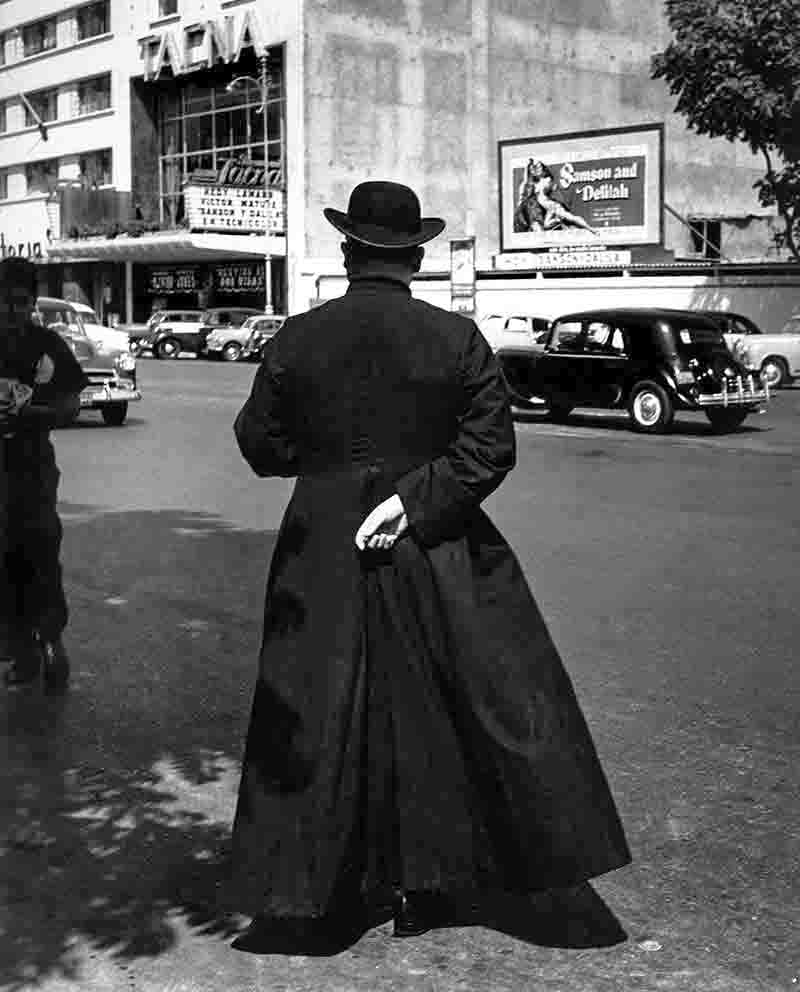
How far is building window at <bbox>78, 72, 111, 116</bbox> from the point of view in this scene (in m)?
60.6

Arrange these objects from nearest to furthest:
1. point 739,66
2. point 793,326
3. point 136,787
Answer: point 136,787 < point 739,66 < point 793,326

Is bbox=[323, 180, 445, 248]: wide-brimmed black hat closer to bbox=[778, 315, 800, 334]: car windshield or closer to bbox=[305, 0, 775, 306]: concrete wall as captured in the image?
bbox=[778, 315, 800, 334]: car windshield

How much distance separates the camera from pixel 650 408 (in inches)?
744

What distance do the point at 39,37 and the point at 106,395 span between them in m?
50.2

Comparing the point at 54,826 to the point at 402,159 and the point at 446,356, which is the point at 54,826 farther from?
the point at 402,159

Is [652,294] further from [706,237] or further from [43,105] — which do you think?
[43,105]

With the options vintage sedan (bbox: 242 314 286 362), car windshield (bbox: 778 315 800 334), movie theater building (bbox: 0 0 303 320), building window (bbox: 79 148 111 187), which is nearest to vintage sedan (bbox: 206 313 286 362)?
vintage sedan (bbox: 242 314 286 362)

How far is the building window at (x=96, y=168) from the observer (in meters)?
60.5

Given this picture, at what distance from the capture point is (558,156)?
44094 mm

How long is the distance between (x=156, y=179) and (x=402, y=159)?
1206 cm

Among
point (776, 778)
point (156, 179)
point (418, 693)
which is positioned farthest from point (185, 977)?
point (156, 179)

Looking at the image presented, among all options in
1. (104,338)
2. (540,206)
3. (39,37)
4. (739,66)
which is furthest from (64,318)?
(39,37)

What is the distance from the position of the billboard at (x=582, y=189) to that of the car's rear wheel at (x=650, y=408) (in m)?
23.6

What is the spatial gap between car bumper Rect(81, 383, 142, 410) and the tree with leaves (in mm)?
13748
